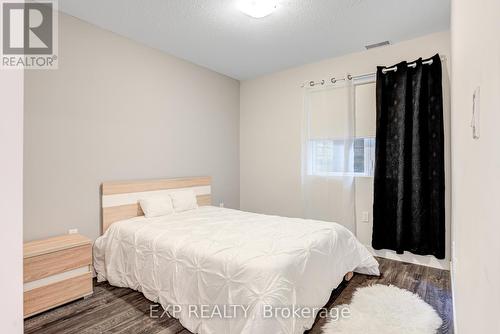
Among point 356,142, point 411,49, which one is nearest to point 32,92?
point 356,142

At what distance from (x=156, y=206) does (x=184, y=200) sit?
0.40 meters

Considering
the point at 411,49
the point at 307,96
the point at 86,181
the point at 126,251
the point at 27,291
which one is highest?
the point at 411,49

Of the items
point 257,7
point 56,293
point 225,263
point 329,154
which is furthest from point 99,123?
point 329,154

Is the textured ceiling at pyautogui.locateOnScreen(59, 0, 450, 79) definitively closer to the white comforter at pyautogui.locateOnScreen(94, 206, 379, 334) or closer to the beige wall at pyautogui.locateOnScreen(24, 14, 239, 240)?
the beige wall at pyautogui.locateOnScreen(24, 14, 239, 240)

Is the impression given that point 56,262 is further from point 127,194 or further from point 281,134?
point 281,134

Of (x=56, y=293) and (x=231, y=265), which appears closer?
(x=231, y=265)

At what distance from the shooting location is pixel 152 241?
228 cm

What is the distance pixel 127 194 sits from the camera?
2.97 meters

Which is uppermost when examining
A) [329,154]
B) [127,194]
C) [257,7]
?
[257,7]

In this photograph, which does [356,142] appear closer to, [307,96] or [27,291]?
[307,96]

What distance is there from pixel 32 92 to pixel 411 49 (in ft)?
13.1

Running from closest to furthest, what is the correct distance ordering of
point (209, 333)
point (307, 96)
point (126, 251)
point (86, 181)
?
point (209, 333), point (126, 251), point (86, 181), point (307, 96)

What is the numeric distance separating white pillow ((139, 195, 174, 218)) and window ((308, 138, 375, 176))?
204cm
